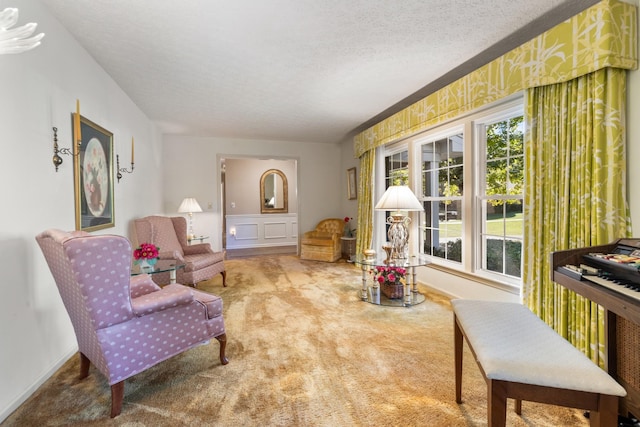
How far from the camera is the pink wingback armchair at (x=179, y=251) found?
365 cm

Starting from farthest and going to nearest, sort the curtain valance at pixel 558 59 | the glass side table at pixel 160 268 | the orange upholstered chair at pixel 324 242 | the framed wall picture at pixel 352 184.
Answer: the framed wall picture at pixel 352 184 < the orange upholstered chair at pixel 324 242 < the glass side table at pixel 160 268 < the curtain valance at pixel 558 59

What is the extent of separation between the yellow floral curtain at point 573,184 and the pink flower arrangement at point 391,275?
1.22 meters

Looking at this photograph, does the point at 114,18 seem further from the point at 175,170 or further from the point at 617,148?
the point at 175,170

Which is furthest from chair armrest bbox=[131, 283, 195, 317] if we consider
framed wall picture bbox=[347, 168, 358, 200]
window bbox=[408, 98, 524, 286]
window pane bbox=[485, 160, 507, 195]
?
framed wall picture bbox=[347, 168, 358, 200]

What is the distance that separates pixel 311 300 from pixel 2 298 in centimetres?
250

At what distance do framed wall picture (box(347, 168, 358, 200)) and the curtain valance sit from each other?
8.95ft

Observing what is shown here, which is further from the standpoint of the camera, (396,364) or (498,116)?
(498,116)

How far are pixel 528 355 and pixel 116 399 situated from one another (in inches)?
77.2

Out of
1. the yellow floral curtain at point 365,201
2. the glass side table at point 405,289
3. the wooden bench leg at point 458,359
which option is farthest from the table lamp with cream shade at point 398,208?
the wooden bench leg at point 458,359

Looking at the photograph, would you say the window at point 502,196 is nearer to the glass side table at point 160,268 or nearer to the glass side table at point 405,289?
the glass side table at point 405,289

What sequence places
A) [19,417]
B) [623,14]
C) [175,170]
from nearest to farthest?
[19,417], [623,14], [175,170]

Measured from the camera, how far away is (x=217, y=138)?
5.92m

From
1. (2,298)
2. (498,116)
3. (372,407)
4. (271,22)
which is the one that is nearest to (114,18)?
(271,22)

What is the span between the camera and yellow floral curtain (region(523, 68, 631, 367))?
184 centimetres
